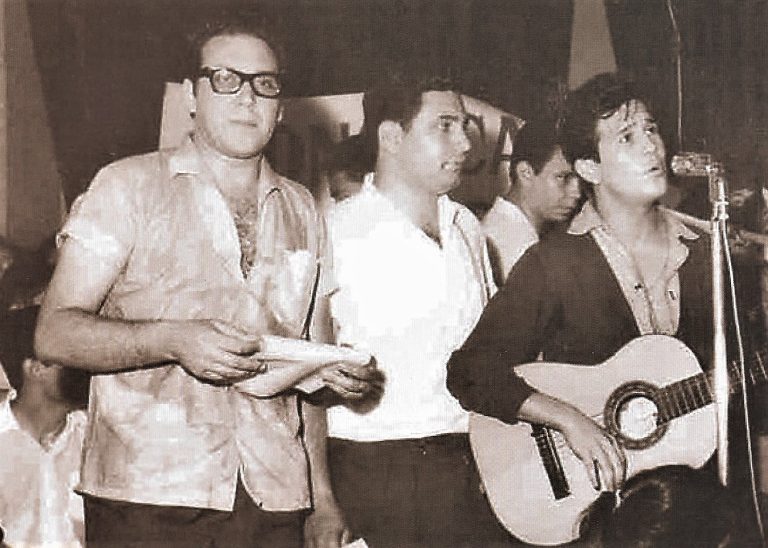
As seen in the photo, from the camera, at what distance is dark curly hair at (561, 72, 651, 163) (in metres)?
2.22

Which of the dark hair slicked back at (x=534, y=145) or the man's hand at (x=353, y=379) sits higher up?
the dark hair slicked back at (x=534, y=145)

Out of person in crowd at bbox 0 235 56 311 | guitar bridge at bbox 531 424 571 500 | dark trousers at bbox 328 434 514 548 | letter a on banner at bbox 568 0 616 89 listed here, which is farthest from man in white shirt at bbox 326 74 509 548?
person in crowd at bbox 0 235 56 311

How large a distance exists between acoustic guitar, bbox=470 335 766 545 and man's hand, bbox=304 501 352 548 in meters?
0.25

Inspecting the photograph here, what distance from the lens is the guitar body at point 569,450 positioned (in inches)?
84.3

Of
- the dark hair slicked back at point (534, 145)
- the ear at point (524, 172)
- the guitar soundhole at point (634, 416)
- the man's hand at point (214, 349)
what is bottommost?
the guitar soundhole at point (634, 416)

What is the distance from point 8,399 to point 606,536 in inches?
40.6

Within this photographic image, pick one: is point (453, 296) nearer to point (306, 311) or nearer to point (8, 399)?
point (306, 311)

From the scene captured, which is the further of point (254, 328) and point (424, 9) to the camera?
point (424, 9)

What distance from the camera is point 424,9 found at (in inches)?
88.1

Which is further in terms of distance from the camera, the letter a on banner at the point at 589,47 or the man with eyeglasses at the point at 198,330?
the letter a on banner at the point at 589,47

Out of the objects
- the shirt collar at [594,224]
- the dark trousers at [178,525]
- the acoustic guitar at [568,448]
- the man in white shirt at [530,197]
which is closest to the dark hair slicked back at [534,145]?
the man in white shirt at [530,197]

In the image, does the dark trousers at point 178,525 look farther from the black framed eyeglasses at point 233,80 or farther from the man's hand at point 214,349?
the black framed eyeglasses at point 233,80

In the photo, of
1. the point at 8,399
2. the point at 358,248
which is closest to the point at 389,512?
the point at 358,248

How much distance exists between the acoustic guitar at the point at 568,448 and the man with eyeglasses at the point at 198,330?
0.90 feet
